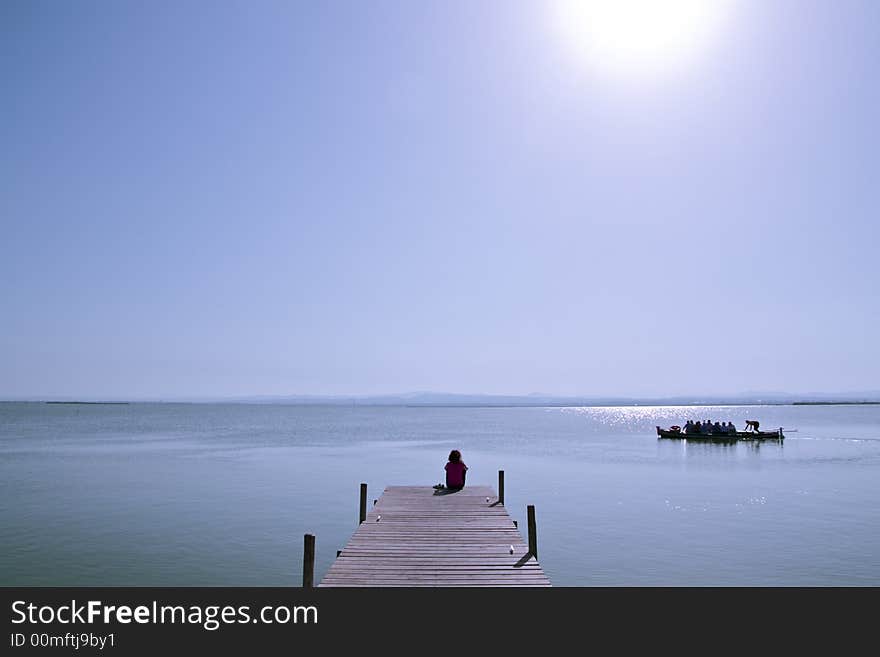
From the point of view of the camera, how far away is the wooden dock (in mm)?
11945

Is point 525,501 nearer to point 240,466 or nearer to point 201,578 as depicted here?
point 201,578

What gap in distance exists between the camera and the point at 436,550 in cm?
1420

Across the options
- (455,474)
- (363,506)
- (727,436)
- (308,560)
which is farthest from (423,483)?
(727,436)

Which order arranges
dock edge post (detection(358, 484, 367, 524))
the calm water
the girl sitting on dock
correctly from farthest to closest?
the girl sitting on dock < dock edge post (detection(358, 484, 367, 524)) < the calm water

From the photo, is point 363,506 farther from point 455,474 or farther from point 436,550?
point 436,550

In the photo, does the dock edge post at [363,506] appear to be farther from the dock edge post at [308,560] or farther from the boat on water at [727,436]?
the boat on water at [727,436]

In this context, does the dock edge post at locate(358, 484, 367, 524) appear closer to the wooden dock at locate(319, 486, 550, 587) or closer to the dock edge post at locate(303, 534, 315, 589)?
the wooden dock at locate(319, 486, 550, 587)

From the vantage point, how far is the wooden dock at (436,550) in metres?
11.9

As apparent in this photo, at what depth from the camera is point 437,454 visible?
5709cm

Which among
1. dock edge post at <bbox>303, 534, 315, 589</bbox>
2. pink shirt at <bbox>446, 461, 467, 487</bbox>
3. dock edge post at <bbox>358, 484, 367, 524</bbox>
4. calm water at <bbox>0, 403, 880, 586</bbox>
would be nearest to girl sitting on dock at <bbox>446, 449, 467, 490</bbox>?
pink shirt at <bbox>446, 461, 467, 487</bbox>

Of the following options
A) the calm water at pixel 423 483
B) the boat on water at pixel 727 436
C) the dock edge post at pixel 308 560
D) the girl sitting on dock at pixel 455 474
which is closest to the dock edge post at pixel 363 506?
the calm water at pixel 423 483

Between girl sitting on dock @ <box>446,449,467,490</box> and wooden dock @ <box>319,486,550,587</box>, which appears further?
girl sitting on dock @ <box>446,449,467,490</box>
